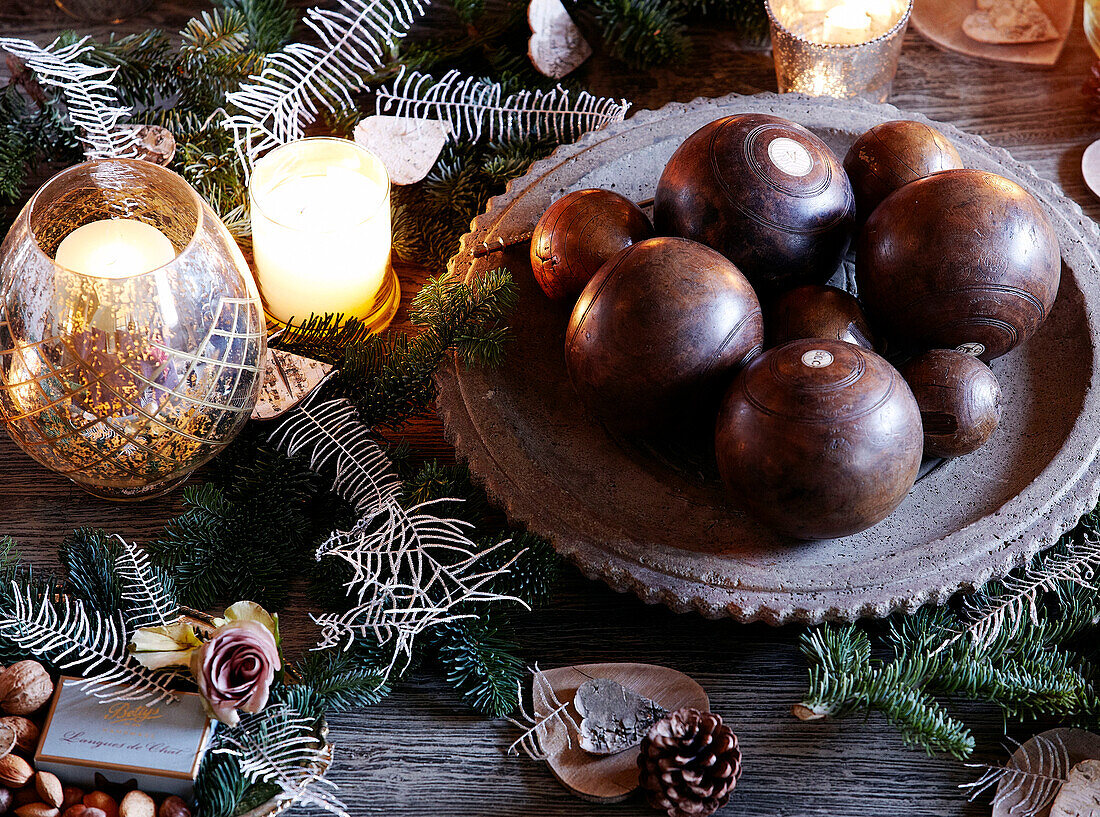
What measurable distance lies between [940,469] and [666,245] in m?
0.26

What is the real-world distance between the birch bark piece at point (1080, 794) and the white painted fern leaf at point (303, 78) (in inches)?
31.7

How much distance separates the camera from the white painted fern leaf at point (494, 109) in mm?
1050

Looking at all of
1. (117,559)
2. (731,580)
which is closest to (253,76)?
(117,559)

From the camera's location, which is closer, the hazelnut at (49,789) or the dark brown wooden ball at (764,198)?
the hazelnut at (49,789)

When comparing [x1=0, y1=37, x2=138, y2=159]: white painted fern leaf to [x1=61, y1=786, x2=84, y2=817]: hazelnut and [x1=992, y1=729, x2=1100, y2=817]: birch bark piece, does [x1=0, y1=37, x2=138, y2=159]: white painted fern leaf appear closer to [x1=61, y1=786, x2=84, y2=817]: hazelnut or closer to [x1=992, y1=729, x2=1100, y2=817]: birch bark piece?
[x1=61, y1=786, x2=84, y2=817]: hazelnut

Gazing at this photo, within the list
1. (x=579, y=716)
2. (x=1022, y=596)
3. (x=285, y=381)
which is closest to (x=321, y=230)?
(x=285, y=381)

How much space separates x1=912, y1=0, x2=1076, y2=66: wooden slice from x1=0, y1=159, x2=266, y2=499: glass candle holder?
2.81 ft

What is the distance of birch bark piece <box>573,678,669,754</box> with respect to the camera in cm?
70

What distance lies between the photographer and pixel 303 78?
39.6 inches

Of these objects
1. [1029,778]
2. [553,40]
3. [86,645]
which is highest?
[553,40]

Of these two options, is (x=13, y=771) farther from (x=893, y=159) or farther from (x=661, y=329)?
(x=893, y=159)

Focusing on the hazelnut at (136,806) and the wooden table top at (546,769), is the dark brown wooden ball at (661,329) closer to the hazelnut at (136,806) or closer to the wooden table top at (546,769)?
the wooden table top at (546,769)

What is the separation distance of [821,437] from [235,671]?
39 cm

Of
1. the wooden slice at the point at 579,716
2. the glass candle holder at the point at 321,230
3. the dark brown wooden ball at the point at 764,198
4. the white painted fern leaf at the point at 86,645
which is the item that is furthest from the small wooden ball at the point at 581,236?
the white painted fern leaf at the point at 86,645
